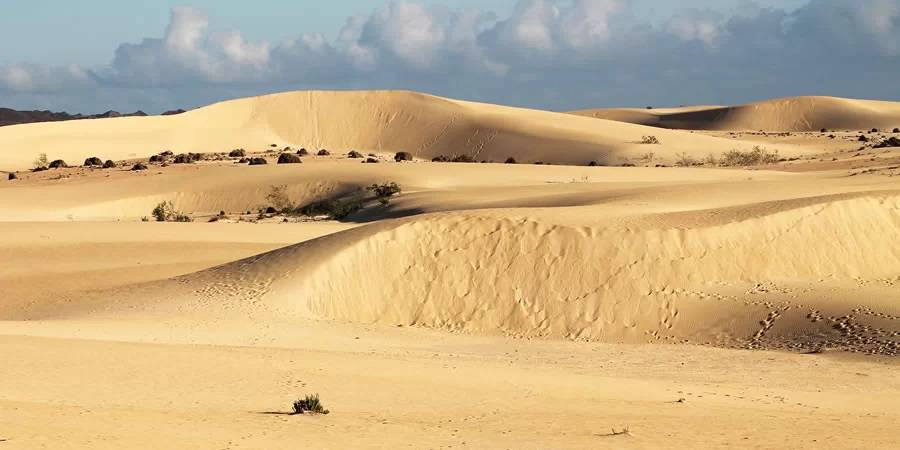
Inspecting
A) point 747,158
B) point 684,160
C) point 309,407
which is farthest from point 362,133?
point 309,407

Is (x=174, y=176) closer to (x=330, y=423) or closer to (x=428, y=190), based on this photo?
(x=428, y=190)

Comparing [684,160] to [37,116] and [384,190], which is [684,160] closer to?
[384,190]

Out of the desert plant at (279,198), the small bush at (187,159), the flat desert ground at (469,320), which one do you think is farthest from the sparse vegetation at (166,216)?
the small bush at (187,159)

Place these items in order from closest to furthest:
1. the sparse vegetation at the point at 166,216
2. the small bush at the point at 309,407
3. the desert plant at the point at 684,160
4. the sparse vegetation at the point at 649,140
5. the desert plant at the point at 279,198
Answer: the small bush at the point at 309,407, the sparse vegetation at the point at 166,216, the desert plant at the point at 279,198, the desert plant at the point at 684,160, the sparse vegetation at the point at 649,140

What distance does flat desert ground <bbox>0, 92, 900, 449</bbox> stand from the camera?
1086 centimetres

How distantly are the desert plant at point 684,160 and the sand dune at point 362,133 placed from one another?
0.58 meters

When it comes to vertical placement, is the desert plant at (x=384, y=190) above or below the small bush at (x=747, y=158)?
below

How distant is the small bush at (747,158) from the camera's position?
61875 millimetres

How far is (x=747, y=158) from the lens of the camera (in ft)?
206

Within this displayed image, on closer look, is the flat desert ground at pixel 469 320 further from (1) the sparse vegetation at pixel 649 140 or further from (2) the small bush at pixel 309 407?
(1) the sparse vegetation at pixel 649 140

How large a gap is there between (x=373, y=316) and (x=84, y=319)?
505cm

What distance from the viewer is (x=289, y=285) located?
2094 cm

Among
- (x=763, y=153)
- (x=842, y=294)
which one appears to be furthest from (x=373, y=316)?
(x=763, y=153)

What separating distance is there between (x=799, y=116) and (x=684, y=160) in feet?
224
